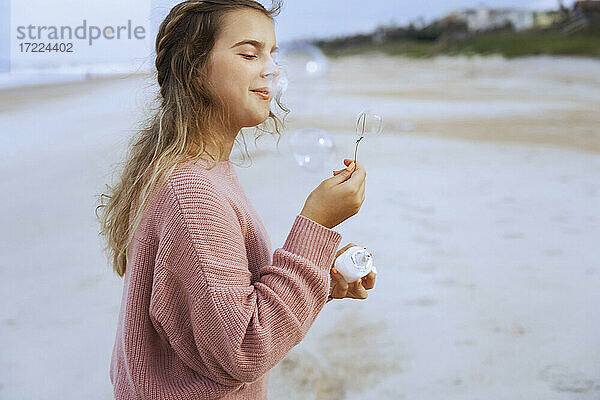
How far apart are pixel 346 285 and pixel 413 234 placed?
8.18 ft

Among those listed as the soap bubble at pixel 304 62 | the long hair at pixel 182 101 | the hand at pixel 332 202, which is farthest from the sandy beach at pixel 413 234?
the hand at pixel 332 202

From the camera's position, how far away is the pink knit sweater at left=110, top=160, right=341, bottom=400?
2.21 feet

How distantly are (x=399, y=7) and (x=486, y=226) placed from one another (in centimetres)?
268

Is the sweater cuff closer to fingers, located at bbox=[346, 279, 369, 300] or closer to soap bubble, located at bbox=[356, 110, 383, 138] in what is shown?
fingers, located at bbox=[346, 279, 369, 300]

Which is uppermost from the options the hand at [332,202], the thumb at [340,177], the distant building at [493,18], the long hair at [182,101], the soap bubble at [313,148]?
the long hair at [182,101]

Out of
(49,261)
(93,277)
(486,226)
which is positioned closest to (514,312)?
(486,226)

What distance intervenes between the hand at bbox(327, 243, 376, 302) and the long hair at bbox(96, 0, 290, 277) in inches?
7.3

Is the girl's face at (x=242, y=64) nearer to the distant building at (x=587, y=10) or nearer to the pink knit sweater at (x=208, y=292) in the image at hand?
the pink knit sweater at (x=208, y=292)

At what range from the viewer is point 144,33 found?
9.58ft

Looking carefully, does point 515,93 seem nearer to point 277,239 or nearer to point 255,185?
point 255,185

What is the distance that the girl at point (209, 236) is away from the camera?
68cm

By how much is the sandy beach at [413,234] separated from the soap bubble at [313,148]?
2.5 inches

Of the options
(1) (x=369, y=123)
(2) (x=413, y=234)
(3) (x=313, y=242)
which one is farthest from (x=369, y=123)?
(2) (x=413, y=234)

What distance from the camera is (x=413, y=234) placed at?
3291 mm
